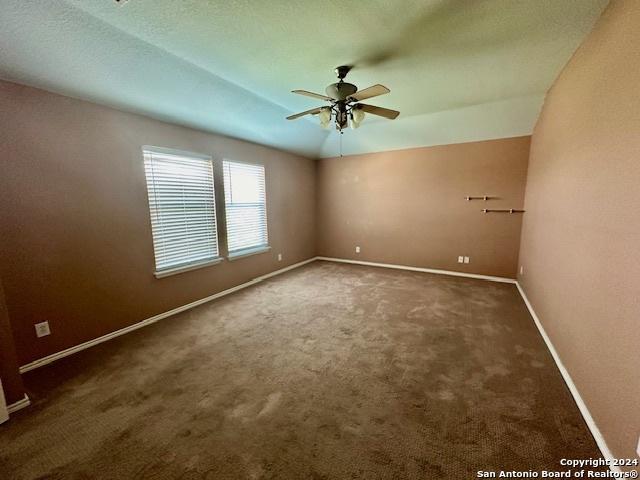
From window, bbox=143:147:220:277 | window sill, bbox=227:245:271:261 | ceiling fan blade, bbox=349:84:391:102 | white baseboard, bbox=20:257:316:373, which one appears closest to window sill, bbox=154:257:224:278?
window, bbox=143:147:220:277

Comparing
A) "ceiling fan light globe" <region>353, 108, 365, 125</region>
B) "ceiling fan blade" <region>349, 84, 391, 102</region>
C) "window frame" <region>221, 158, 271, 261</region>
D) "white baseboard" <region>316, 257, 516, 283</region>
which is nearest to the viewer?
"ceiling fan blade" <region>349, 84, 391, 102</region>

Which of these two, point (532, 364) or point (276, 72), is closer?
point (532, 364)

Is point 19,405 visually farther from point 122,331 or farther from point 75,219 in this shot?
point 75,219

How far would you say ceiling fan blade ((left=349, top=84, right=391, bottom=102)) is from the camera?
192cm

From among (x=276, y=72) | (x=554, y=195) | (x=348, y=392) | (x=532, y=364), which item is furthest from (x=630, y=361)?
(x=276, y=72)

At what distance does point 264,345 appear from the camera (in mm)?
2441

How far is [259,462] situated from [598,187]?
8.70ft

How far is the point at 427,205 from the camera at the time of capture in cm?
471

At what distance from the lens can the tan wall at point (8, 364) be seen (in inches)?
62.4

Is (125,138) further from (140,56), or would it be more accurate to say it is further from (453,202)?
(453,202)

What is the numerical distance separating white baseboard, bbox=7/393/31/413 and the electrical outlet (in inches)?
25.0

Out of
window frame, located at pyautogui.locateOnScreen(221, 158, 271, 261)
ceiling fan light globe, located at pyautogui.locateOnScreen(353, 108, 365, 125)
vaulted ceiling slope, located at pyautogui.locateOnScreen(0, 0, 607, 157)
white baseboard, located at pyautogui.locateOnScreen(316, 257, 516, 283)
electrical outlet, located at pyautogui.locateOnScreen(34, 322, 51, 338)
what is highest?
vaulted ceiling slope, located at pyautogui.locateOnScreen(0, 0, 607, 157)

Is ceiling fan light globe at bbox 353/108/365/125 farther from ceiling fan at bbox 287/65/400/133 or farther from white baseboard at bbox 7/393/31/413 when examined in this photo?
white baseboard at bbox 7/393/31/413

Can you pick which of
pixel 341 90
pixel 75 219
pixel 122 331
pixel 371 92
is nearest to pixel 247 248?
pixel 122 331
